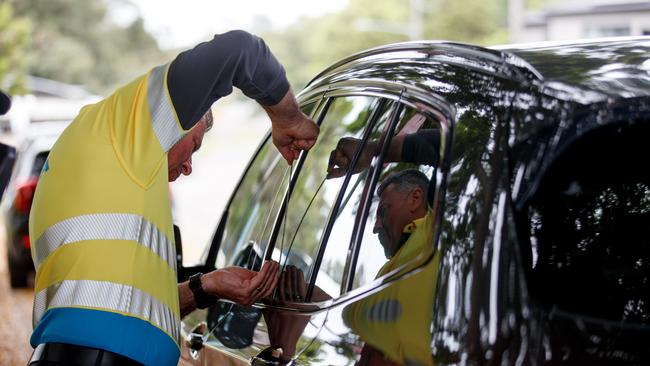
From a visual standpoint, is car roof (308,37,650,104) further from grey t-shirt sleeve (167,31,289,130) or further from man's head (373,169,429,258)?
grey t-shirt sleeve (167,31,289,130)

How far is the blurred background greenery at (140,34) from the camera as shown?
67.1 metres

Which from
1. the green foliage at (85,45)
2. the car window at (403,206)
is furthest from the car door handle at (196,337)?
the green foliage at (85,45)

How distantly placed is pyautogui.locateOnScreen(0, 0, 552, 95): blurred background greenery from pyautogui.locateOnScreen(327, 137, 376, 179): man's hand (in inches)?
2327

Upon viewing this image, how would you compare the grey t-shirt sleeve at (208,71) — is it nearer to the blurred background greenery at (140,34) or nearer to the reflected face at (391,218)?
the reflected face at (391,218)

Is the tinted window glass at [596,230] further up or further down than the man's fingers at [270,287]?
further up

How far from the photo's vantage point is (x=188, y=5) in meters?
81.3

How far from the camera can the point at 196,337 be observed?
150 inches

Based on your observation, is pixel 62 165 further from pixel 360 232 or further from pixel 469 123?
pixel 469 123

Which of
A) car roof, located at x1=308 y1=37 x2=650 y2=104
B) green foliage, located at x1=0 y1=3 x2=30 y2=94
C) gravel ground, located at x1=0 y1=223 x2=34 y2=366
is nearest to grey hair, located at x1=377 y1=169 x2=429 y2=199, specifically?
car roof, located at x1=308 y1=37 x2=650 y2=104

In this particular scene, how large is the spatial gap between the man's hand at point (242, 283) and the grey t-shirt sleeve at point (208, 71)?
0.54 meters

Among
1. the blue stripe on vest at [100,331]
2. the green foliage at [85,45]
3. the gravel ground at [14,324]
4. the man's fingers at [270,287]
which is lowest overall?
the gravel ground at [14,324]

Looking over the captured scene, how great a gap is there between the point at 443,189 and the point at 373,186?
386 mm

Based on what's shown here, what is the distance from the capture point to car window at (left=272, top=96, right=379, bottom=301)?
3.14 m

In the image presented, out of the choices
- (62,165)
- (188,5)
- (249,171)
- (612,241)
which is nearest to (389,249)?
(612,241)
